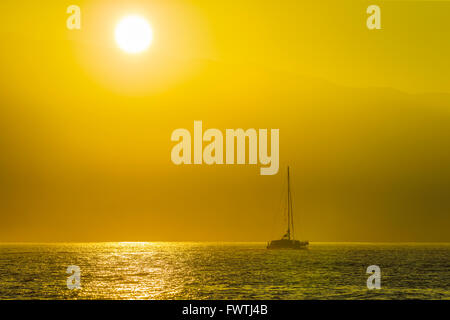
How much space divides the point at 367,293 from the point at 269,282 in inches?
513

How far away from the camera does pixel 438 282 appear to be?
208 feet

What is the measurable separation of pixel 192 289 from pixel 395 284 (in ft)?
64.5
